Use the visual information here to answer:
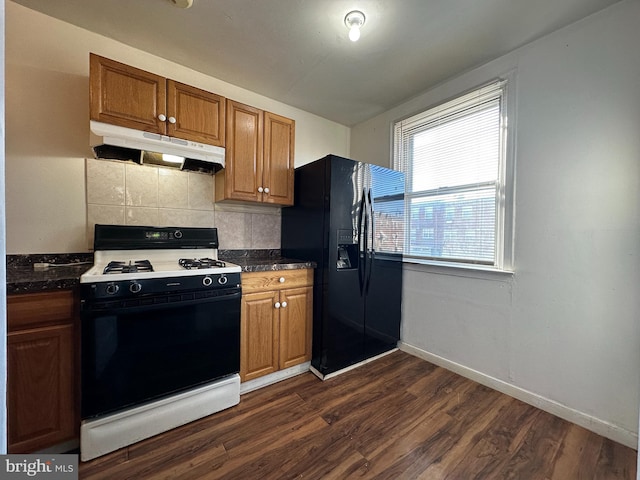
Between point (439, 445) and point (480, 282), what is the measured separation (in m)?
1.16

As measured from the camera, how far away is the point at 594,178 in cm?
151

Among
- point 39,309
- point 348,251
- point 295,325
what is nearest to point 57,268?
point 39,309

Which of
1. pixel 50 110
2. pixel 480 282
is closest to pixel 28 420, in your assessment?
pixel 50 110

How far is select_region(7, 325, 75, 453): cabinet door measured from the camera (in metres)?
1.16

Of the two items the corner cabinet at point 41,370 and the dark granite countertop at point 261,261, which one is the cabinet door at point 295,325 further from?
the corner cabinet at point 41,370

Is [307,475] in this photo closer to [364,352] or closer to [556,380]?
[364,352]

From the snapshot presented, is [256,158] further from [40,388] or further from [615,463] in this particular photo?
[615,463]

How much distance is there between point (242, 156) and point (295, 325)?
4.55 feet

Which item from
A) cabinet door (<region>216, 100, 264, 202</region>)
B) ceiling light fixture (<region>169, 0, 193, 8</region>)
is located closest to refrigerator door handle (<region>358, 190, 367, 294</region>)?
cabinet door (<region>216, 100, 264, 202</region>)

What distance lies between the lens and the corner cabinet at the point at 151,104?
149 centimetres

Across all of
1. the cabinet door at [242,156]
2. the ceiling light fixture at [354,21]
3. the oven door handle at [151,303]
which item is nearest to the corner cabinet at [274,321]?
the oven door handle at [151,303]

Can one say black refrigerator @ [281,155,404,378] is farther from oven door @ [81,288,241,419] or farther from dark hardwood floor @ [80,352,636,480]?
oven door @ [81,288,241,419]

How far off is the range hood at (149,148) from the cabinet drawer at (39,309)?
87cm

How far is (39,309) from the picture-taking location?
1.20 metres
